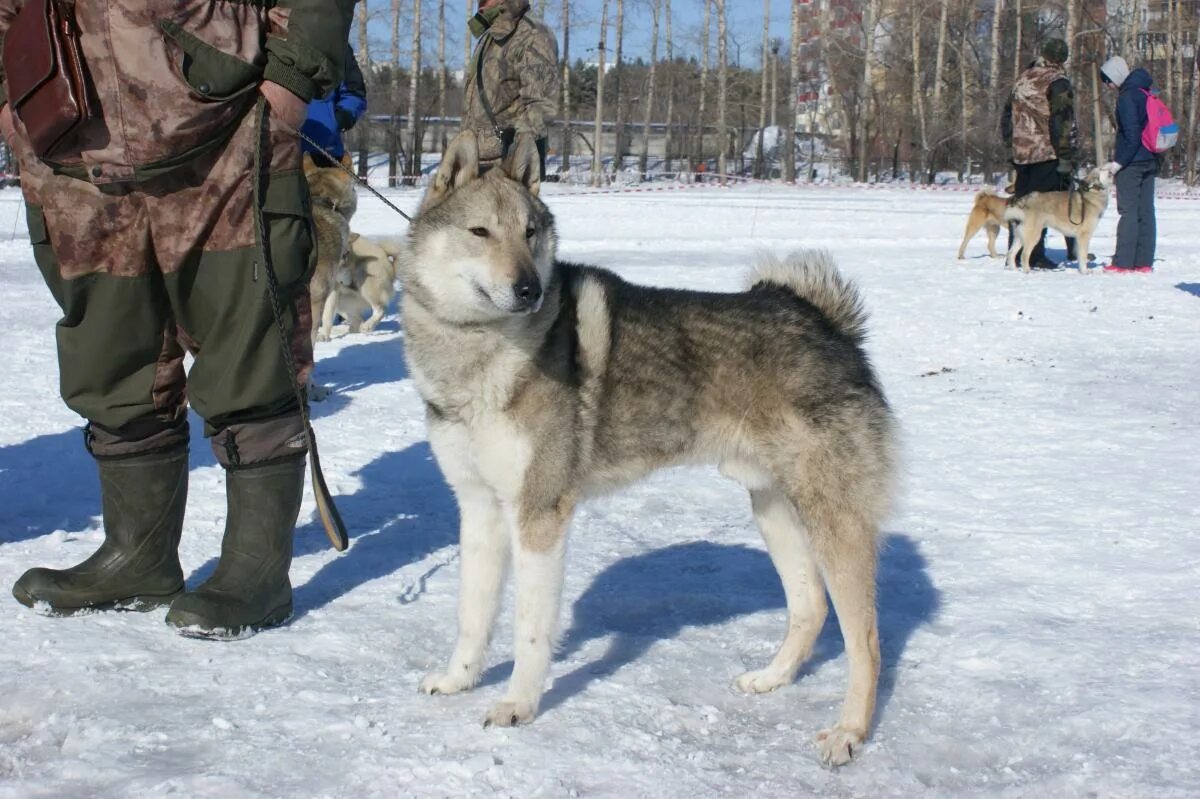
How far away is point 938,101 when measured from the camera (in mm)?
35594

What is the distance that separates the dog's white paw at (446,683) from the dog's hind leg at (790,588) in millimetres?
711

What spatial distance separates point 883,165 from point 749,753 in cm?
3835

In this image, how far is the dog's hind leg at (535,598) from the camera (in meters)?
2.61

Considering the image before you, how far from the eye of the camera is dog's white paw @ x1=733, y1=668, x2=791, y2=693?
2875mm

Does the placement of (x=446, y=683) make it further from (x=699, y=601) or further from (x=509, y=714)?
(x=699, y=601)

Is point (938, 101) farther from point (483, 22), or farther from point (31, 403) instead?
point (31, 403)

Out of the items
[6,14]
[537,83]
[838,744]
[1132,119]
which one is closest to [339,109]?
[6,14]

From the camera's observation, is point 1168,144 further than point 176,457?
Yes

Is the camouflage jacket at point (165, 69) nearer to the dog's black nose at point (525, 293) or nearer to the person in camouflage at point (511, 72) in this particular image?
the dog's black nose at point (525, 293)

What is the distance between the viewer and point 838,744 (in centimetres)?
250

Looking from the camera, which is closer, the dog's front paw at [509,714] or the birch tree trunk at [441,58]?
the dog's front paw at [509,714]

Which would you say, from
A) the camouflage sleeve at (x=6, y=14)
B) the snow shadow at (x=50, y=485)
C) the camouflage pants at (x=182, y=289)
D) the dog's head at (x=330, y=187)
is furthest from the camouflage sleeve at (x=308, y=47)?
the dog's head at (x=330, y=187)

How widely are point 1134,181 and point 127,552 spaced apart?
11.5m

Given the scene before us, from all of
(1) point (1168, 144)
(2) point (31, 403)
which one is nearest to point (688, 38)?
(1) point (1168, 144)
